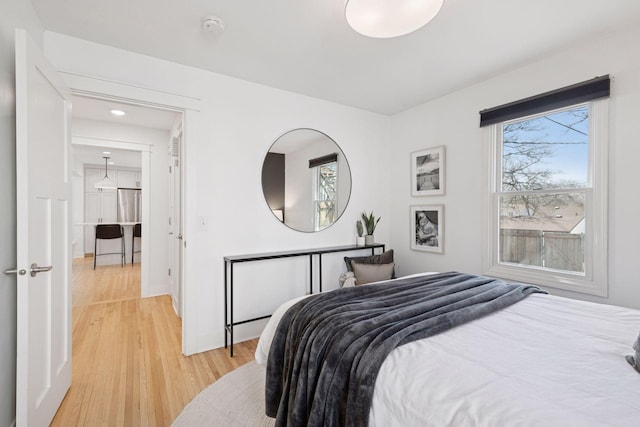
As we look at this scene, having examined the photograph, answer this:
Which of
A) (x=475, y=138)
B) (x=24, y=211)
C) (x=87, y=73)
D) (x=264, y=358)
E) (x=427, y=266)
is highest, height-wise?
(x=87, y=73)

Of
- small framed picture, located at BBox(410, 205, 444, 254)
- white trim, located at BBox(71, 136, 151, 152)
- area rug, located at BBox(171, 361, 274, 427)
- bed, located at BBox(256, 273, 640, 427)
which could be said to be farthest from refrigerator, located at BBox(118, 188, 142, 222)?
bed, located at BBox(256, 273, 640, 427)

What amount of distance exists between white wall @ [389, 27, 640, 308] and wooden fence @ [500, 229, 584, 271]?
0.20 metres

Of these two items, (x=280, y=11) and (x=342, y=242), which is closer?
(x=280, y=11)

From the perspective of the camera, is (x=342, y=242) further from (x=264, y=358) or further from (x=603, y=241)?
(x=603, y=241)

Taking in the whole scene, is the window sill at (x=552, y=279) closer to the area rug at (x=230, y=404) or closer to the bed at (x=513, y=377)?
the bed at (x=513, y=377)

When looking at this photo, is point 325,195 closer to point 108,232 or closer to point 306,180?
point 306,180

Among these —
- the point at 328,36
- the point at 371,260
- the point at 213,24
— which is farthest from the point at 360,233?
the point at 213,24

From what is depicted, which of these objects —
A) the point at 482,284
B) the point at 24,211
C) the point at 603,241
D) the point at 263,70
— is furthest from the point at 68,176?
the point at 603,241

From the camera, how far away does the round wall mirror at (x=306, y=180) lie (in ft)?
9.76

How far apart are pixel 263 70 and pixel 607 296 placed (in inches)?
123

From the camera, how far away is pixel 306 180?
3.20 meters

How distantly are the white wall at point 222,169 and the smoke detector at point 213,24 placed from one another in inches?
25.5

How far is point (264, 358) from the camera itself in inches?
65.5

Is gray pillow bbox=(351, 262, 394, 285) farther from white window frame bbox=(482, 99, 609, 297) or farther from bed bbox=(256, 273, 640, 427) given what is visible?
bed bbox=(256, 273, 640, 427)
